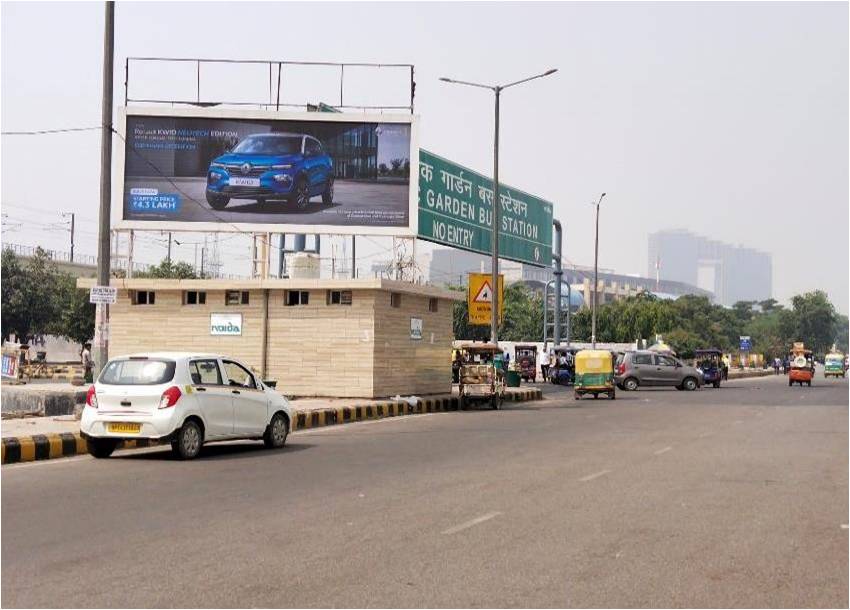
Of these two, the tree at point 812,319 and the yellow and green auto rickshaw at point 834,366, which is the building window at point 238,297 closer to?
the yellow and green auto rickshaw at point 834,366

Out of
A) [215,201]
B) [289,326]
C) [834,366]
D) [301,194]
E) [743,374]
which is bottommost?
[743,374]

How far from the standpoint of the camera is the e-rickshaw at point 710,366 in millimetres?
53903

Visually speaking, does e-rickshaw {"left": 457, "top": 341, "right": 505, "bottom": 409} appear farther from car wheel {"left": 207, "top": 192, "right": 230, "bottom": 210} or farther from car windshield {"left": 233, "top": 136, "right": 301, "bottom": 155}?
car wheel {"left": 207, "top": 192, "right": 230, "bottom": 210}

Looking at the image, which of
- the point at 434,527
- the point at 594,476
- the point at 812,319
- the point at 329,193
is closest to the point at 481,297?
the point at 329,193

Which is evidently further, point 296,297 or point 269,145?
point 269,145

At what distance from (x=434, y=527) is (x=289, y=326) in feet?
69.8

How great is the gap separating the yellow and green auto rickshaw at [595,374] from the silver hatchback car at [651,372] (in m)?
10.0

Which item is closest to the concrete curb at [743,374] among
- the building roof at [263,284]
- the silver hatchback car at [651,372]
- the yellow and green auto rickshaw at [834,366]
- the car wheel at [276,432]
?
the yellow and green auto rickshaw at [834,366]

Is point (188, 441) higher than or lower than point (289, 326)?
lower

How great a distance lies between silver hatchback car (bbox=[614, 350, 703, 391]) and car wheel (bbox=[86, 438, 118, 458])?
3473cm

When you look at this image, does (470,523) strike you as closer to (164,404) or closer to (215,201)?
(164,404)

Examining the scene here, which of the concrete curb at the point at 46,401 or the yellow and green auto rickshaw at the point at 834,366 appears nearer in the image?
the concrete curb at the point at 46,401

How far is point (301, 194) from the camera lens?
35.5 meters

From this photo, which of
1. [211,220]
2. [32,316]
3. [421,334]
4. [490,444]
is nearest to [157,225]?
[211,220]
